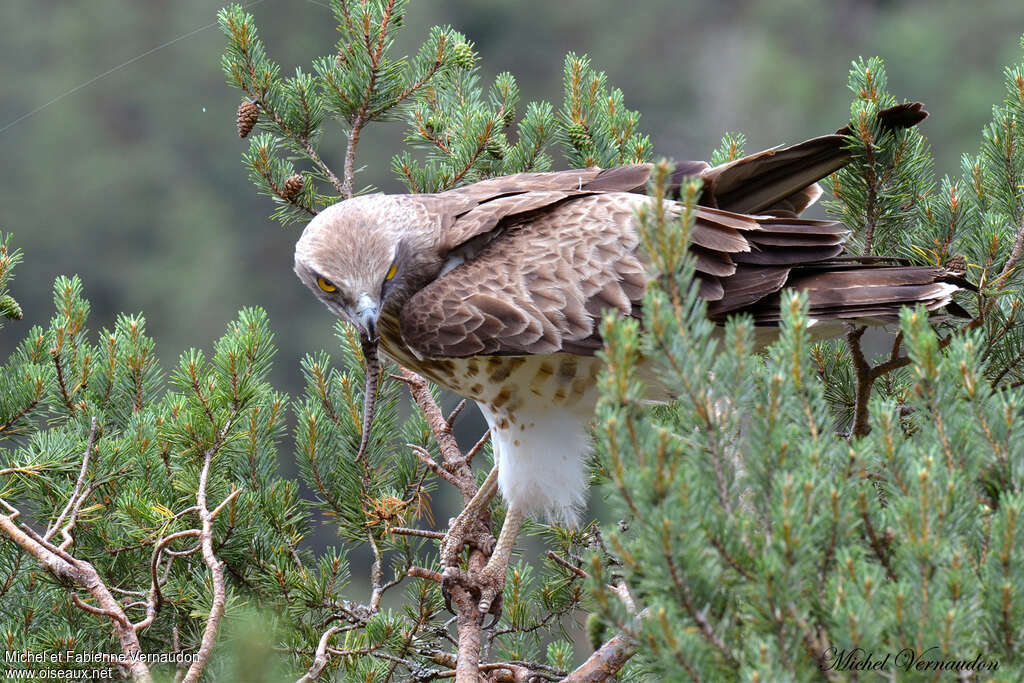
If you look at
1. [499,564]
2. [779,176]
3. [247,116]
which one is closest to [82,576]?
[499,564]

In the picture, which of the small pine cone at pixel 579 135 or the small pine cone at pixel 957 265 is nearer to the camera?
the small pine cone at pixel 957 265

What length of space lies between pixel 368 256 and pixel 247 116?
3.01ft

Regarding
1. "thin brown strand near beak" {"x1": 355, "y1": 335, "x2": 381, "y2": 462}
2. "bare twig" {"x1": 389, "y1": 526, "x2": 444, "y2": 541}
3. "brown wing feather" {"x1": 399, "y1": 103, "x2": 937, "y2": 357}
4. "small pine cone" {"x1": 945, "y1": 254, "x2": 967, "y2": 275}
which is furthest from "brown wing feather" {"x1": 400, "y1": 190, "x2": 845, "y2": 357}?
"bare twig" {"x1": 389, "y1": 526, "x2": 444, "y2": 541}

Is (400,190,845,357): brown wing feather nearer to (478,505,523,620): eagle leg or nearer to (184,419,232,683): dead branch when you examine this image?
(478,505,523,620): eagle leg

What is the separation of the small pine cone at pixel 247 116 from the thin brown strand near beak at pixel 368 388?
0.95 m

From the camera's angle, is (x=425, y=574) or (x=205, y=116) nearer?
(x=425, y=574)

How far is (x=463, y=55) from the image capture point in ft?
12.9

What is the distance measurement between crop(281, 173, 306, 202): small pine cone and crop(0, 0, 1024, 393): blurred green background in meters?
10.6

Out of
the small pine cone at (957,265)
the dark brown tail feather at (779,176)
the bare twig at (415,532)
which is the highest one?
the dark brown tail feather at (779,176)

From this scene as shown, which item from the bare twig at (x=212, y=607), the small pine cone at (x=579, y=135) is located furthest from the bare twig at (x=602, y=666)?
the small pine cone at (x=579, y=135)

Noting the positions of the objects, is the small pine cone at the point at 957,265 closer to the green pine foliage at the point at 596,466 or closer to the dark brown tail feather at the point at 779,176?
the green pine foliage at the point at 596,466

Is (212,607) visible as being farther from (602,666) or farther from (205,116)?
(205,116)

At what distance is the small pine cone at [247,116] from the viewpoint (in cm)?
381

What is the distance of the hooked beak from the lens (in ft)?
10.3
